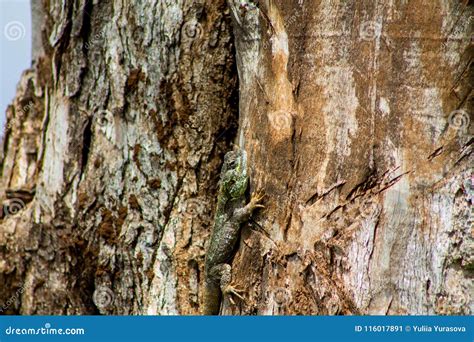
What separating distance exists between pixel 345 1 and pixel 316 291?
68.0 inches

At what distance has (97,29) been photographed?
15.9ft

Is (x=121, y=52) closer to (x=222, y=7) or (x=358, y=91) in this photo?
(x=222, y=7)

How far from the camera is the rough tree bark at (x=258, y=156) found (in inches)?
146
